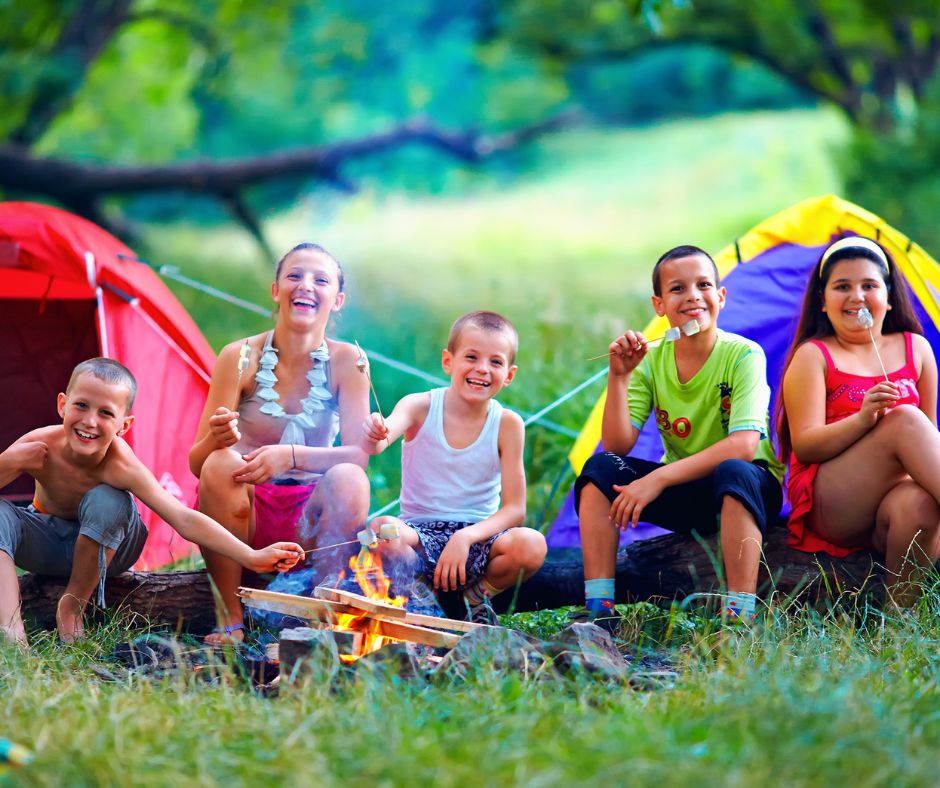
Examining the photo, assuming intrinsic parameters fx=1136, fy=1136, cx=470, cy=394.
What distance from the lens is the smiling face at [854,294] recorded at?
305cm

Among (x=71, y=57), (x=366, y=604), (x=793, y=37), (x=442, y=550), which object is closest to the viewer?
(x=366, y=604)

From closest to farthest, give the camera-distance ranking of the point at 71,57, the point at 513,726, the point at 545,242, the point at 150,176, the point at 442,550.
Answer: the point at 513,726 → the point at 442,550 → the point at 150,176 → the point at 71,57 → the point at 545,242

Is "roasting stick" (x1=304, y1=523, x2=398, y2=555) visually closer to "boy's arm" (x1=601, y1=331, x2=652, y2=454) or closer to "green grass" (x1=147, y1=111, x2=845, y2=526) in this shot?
"boy's arm" (x1=601, y1=331, x2=652, y2=454)

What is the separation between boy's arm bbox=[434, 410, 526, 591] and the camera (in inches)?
111

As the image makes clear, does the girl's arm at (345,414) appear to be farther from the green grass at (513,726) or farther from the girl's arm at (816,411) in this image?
the girl's arm at (816,411)

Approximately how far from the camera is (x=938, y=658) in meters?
2.43

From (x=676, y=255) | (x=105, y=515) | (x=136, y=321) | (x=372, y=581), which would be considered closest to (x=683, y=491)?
(x=676, y=255)

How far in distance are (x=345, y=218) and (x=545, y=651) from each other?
14.9m

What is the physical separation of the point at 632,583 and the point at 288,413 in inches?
41.2

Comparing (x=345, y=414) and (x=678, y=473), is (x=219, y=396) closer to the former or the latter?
(x=345, y=414)

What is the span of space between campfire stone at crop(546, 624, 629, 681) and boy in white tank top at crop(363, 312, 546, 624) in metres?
0.39

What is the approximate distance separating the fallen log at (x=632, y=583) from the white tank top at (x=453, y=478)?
26 cm

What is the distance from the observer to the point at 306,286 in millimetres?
3088

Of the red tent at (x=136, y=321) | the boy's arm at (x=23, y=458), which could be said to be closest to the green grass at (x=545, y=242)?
the red tent at (x=136, y=321)
